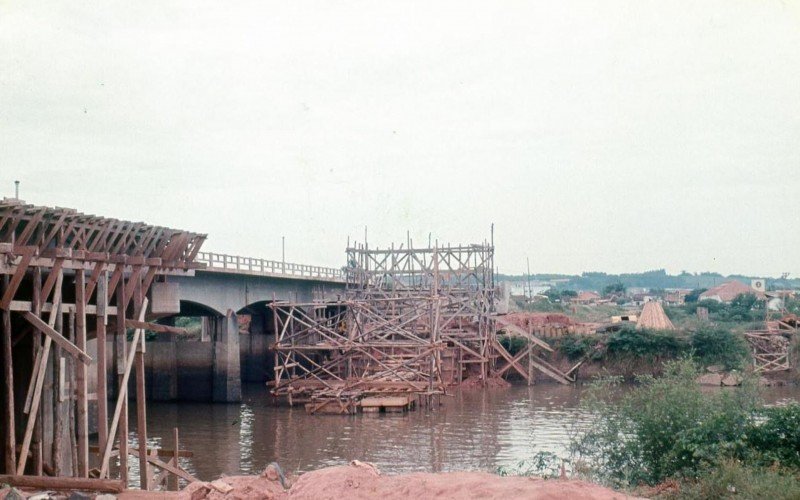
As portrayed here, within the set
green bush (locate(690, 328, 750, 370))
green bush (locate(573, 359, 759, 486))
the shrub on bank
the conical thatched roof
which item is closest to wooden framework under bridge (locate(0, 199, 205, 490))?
green bush (locate(573, 359, 759, 486))

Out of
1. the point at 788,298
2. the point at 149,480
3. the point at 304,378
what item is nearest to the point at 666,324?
the point at 304,378

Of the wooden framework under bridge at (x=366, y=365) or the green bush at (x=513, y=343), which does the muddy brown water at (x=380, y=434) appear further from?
the green bush at (x=513, y=343)

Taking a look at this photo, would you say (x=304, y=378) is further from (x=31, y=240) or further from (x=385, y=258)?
(x=31, y=240)

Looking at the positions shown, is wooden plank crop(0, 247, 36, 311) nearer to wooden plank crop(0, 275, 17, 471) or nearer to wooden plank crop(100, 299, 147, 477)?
wooden plank crop(0, 275, 17, 471)

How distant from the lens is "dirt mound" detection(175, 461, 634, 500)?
12.3 m

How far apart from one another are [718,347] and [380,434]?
25.2m

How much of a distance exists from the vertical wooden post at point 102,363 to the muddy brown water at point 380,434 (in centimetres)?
765

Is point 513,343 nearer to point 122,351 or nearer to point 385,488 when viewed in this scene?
point 122,351

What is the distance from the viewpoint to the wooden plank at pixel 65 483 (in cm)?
1428

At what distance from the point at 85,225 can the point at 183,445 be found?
13955 millimetres

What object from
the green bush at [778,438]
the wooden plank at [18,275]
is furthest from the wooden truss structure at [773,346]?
the wooden plank at [18,275]

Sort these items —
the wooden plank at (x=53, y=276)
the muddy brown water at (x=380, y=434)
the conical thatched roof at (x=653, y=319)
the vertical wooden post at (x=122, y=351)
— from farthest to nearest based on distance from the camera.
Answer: the conical thatched roof at (x=653, y=319) → the muddy brown water at (x=380, y=434) → the vertical wooden post at (x=122, y=351) → the wooden plank at (x=53, y=276)

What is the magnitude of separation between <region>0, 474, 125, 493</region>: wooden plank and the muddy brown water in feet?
32.1

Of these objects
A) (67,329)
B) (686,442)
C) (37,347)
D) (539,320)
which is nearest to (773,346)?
(539,320)
